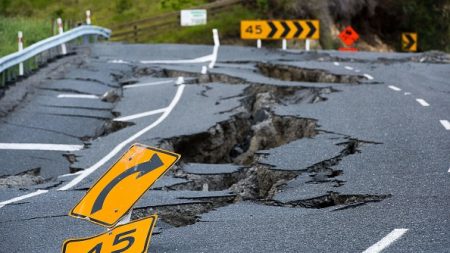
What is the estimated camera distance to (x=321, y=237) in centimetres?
726

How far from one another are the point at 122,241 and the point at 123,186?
1.53ft

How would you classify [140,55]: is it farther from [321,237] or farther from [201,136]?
[321,237]

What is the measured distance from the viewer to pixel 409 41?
39500 millimetres

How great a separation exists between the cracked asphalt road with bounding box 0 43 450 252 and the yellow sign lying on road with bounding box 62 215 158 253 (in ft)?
2.07

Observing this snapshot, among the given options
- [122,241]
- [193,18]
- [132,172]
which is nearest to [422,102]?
[132,172]

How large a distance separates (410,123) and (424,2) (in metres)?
31.9

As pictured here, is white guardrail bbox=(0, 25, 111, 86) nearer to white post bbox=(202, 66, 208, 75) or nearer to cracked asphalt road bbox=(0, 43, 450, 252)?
→ cracked asphalt road bbox=(0, 43, 450, 252)

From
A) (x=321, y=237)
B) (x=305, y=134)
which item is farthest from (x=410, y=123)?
(x=321, y=237)

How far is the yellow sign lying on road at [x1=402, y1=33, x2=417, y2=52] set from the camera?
129ft

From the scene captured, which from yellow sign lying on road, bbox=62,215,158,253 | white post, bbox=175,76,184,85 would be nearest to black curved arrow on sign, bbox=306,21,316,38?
white post, bbox=175,76,184,85

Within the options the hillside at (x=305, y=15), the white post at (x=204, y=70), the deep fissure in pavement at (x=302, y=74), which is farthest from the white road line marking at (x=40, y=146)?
the hillside at (x=305, y=15)

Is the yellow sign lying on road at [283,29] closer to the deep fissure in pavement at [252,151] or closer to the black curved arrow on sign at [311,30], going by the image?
the black curved arrow on sign at [311,30]

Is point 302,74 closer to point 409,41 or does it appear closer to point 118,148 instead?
point 118,148

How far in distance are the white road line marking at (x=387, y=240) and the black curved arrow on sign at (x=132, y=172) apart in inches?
69.4
